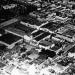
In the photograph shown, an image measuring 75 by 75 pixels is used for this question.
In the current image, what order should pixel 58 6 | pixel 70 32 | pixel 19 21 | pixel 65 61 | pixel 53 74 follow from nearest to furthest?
pixel 53 74
pixel 65 61
pixel 70 32
pixel 19 21
pixel 58 6

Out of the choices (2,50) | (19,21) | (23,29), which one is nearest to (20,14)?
(19,21)

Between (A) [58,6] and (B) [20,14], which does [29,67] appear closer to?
(B) [20,14]

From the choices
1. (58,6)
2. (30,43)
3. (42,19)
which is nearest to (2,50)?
(30,43)

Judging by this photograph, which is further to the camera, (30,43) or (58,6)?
(58,6)

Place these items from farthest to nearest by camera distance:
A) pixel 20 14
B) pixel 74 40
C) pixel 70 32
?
pixel 20 14
pixel 70 32
pixel 74 40

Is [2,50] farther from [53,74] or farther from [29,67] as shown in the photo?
[53,74]

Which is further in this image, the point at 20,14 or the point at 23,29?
the point at 20,14

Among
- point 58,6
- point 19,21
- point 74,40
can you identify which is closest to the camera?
point 74,40

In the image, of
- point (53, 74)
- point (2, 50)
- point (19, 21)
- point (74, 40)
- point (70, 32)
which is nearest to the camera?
point (53, 74)

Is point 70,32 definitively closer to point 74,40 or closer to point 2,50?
point 74,40
